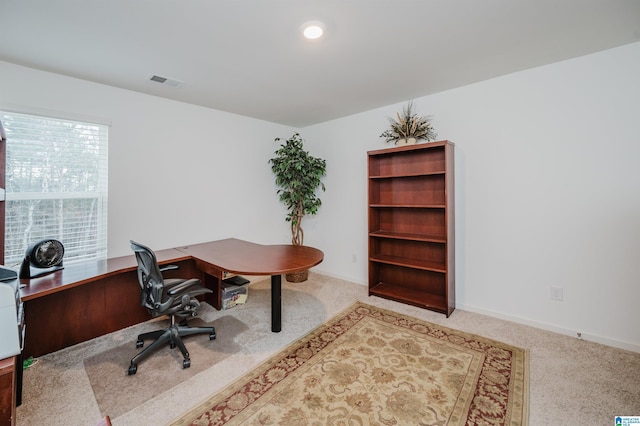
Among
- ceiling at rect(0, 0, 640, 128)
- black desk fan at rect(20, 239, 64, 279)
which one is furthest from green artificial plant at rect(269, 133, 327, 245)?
black desk fan at rect(20, 239, 64, 279)

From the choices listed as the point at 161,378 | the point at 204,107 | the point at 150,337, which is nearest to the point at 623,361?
the point at 161,378

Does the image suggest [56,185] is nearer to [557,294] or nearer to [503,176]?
[503,176]

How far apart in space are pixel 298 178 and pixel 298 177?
1cm

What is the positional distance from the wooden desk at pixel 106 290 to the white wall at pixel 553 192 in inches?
73.4

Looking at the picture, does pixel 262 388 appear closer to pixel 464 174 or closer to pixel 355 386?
pixel 355 386

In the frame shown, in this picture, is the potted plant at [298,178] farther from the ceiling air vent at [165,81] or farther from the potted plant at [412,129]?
the ceiling air vent at [165,81]

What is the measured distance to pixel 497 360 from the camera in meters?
2.02

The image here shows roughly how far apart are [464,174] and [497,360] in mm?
1798

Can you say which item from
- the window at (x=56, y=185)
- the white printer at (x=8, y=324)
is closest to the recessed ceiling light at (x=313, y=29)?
→ the white printer at (x=8, y=324)

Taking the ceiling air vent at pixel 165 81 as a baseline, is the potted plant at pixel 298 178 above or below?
below

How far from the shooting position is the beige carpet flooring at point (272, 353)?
1549mm

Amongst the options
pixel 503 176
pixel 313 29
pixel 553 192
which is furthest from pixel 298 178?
pixel 553 192

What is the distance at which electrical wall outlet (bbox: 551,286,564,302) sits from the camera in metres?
2.40

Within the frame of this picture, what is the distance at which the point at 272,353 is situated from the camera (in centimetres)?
215
